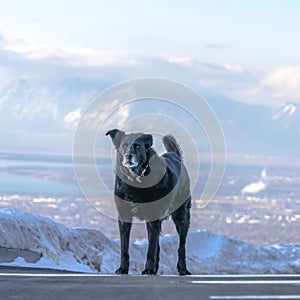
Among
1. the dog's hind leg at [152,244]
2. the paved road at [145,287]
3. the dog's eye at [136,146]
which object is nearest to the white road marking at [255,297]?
the paved road at [145,287]

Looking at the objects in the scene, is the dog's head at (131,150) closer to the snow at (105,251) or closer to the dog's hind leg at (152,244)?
the dog's hind leg at (152,244)

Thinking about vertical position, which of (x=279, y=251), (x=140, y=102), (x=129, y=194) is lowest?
(x=279, y=251)

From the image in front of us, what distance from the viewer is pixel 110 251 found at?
19719 millimetres

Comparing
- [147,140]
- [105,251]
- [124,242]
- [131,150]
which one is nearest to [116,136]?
[131,150]

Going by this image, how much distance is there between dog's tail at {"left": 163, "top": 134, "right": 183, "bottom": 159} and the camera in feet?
49.4

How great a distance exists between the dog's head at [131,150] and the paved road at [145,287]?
7.44 feet

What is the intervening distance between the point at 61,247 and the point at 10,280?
7680mm

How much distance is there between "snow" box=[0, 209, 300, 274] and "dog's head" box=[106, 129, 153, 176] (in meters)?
2.92

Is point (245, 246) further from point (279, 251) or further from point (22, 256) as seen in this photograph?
point (22, 256)

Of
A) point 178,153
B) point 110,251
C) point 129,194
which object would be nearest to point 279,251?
point 110,251

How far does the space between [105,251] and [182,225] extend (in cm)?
496

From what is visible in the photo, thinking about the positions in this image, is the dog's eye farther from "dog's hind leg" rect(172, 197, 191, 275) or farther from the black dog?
"dog's hind leg" rect(172, 197, 191, 275)

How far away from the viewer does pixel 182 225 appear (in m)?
14.9

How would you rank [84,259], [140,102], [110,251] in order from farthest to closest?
[110,251] < [84,259] < [140,102]
